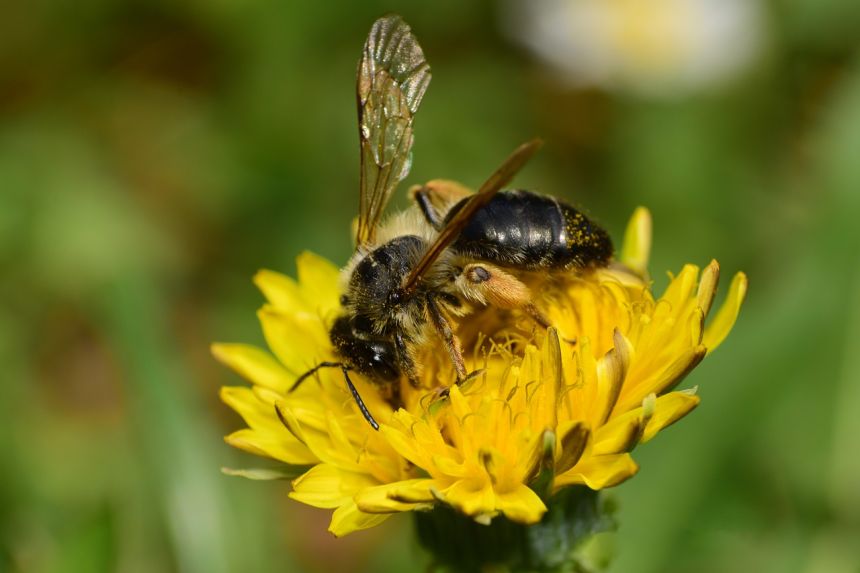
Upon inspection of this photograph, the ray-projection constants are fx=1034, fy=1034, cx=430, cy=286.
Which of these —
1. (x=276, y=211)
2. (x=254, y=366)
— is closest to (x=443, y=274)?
(x=254, y=366)

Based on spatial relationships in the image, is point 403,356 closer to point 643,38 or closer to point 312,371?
point 312,371

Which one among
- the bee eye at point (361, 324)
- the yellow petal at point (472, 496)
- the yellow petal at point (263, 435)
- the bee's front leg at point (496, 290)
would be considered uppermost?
the bee's front leg at point (496, 290)

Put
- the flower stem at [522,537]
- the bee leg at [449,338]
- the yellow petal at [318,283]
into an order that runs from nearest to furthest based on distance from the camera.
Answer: the bee leg at [449,338] < the flower stem at [522,537] < the yellow petal at [318,283]

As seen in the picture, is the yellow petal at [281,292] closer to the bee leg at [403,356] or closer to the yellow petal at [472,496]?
the bee leg at [403,356]

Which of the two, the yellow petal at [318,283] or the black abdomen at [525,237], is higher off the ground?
the black abdomen at [525,237]

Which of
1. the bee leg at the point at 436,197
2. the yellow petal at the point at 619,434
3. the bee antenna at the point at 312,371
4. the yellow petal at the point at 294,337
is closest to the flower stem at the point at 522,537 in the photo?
the yellow petal at the point at 619,434

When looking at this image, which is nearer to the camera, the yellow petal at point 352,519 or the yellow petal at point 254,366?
the yellow petal at point 352,519

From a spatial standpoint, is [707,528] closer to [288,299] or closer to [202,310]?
[288,299]

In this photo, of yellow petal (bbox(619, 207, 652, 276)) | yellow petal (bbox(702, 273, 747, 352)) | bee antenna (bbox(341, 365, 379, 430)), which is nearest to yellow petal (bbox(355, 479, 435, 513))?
bee antenna (bbox(341, 365, 379, 430))

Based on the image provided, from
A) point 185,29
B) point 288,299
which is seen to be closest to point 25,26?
point 185,29
